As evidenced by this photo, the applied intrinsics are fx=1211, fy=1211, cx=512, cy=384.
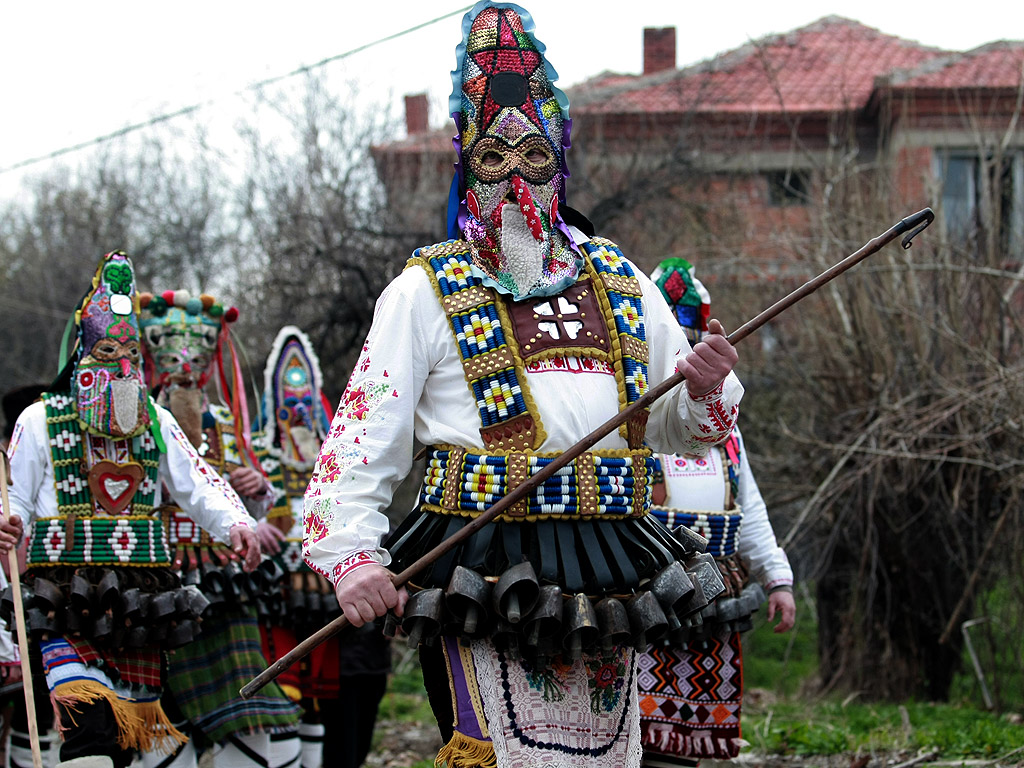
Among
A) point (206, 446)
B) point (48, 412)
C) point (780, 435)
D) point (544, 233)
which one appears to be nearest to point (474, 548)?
point (544, 233)

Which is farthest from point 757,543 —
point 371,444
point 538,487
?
point 371,444

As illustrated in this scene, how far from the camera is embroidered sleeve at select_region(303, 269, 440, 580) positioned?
10.2 ft

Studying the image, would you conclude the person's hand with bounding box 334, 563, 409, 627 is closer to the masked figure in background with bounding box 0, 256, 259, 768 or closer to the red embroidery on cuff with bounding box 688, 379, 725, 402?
the red embroidery on cuff with bounding box 688, 379, 725, 402

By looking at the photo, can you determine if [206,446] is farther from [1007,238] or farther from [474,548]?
[1007,238]

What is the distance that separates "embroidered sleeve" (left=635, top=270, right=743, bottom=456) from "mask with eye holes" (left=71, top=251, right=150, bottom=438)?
2.51m

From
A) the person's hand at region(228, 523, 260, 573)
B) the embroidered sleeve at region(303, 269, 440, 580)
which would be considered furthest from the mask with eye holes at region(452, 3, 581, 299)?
the person's hand at region(228, 523, 260, 573)

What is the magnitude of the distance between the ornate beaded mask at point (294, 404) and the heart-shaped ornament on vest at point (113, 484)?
6.40ft

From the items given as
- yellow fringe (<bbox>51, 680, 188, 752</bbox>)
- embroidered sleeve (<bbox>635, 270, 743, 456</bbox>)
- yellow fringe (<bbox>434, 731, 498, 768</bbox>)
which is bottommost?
yellow fringe (<bbox>51, 680, 188, 752</bbox>)

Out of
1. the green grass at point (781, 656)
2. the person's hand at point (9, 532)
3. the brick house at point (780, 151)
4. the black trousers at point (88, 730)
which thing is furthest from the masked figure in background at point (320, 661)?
the green grass at point (781, 656)

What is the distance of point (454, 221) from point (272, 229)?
40.7 feet

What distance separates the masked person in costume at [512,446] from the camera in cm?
309

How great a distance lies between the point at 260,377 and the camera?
13047mm

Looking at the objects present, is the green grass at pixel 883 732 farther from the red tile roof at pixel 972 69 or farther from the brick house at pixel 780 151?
the red tile roof at pixel 972 69

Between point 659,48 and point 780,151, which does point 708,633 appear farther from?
point 659,48
